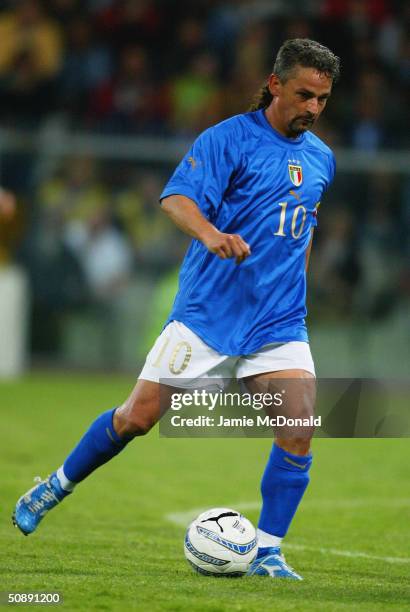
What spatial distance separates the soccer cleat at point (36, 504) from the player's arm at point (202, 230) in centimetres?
139

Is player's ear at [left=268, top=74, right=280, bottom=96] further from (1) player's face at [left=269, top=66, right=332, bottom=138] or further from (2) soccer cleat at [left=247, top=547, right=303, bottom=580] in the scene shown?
(2) soccer cleat at [left=247, top=547, right=303, bottom=580]

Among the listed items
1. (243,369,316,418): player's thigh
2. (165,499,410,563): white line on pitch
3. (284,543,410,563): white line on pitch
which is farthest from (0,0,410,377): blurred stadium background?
(243,369,316,418): player's thigh

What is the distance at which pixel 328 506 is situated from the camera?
25.3 ft

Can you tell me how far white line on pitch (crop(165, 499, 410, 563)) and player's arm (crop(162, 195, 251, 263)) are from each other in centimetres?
183

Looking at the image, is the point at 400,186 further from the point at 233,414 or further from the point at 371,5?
the point at 233,414

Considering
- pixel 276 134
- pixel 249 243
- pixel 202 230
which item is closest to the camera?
pixel 202 230

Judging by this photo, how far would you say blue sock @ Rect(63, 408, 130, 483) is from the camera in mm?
5535

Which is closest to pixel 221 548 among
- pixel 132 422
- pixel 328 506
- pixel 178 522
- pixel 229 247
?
pixel 132 422

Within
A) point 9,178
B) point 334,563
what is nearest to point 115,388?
point 9,178

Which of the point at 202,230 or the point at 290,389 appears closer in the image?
the point at 202,230

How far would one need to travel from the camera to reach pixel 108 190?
47.1ft

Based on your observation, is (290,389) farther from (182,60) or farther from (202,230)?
(182,60)

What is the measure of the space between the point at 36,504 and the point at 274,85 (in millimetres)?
2186

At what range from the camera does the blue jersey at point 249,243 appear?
212 inches
